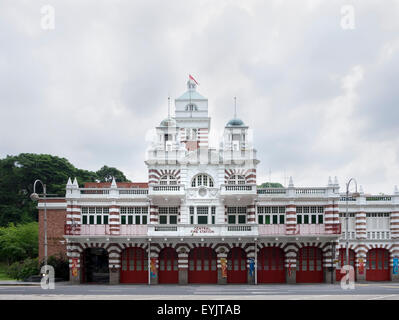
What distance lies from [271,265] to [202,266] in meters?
6.66

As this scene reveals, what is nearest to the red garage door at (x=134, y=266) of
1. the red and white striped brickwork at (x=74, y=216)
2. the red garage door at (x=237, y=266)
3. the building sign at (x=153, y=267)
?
the building sign at (x=153, y=267)

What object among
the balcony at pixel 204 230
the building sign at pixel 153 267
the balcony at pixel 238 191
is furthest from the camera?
the building sign at pixel 153 267

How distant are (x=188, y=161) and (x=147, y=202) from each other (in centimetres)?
562

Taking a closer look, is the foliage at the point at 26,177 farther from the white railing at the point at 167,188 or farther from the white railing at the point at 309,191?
the white railing at the point at 309,191

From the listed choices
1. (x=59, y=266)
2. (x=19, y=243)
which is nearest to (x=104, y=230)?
(x=59, y=266)

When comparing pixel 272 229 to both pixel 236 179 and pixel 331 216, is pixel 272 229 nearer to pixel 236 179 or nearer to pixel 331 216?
pixel 331 216

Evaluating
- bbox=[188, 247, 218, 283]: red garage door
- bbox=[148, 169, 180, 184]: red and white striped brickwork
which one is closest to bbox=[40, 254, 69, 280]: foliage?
bbox=[148, 169, 180, 184]: red and white striped brickwork

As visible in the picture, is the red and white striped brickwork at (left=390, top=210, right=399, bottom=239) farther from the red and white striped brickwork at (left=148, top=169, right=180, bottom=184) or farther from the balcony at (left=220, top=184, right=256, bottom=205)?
the red and white striped brickwork at (left=148, top=169, right=180, bottom=184)

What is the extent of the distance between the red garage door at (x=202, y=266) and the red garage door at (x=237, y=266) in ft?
4.74

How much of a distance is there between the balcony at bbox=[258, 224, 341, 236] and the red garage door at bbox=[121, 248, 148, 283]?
38.2ft

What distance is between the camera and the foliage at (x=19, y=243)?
202 ft

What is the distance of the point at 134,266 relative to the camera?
48.4m

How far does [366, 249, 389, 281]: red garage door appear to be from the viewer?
50781mm

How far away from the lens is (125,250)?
4850cm
